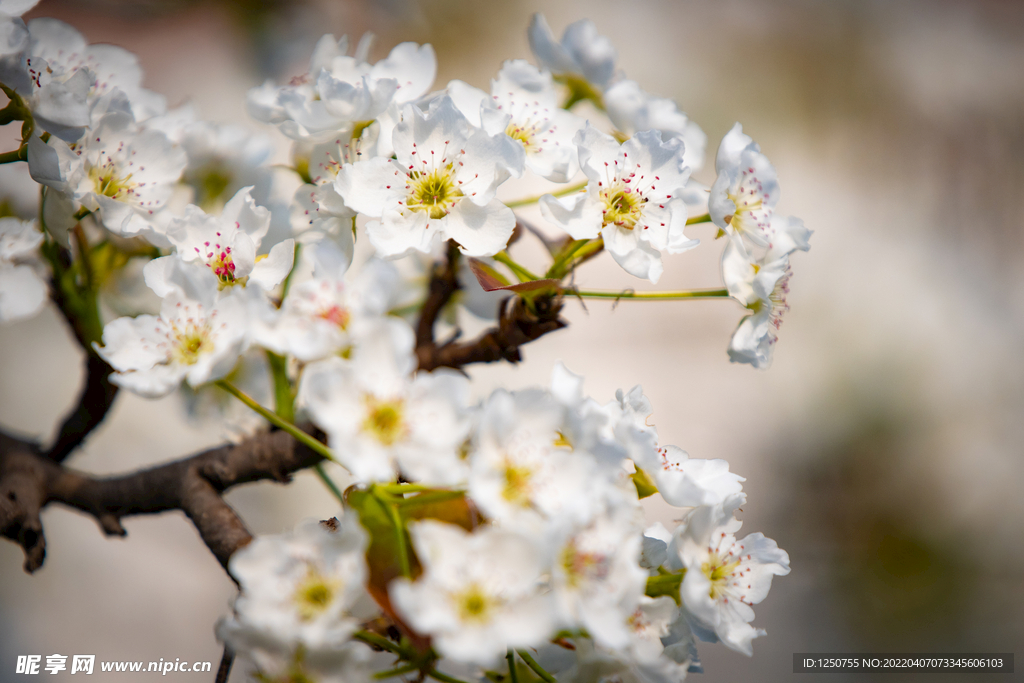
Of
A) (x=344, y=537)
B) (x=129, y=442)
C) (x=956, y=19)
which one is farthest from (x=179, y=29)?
(x=956, y=19)

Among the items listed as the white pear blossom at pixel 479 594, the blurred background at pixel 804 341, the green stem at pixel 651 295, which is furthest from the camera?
the blurred background at pixel 804 341

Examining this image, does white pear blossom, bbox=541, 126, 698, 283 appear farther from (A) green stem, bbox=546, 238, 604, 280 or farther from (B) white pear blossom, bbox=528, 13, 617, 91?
(B) white pear blossom, bbox=528, 13, 617, 91

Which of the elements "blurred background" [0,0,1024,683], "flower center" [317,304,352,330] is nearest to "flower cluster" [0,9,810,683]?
"flower center" [317,304,352,330]

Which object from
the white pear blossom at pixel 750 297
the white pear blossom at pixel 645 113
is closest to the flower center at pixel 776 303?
the white pear blossom at pixel 750 297

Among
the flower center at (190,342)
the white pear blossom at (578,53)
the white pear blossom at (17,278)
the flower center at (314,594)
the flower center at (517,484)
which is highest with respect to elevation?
the white pear blossom at (578,53)

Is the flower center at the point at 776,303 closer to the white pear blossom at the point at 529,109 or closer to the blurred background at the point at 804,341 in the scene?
the white pear blossom at the point at 529,109

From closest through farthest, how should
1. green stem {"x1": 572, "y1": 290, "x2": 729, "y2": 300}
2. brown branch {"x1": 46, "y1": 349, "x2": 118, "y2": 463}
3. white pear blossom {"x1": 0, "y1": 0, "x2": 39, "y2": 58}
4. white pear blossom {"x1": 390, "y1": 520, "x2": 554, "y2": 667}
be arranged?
white pear blossom {"x1": 390, "y1": 520, "x2": 554, "y2": 667} → white pear blossom {"x1": 0, "y1": 0, "x2": 39, "y2": 58} → green stem {"x1": 572, "y1": 290, "x2": 729, "y2": 300} → brown branch {"x1": 46, "y1": 349, "x2": 118, "y2": 463}

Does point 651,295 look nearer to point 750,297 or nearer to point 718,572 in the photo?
point 750,297
